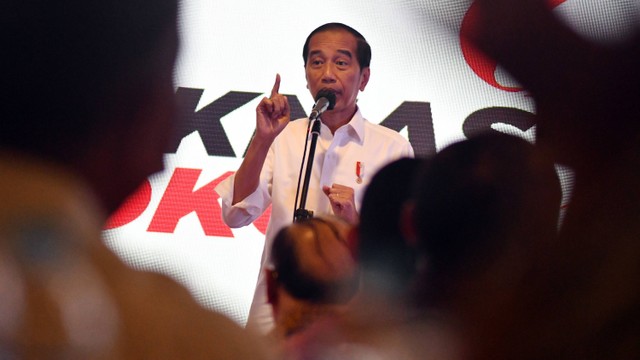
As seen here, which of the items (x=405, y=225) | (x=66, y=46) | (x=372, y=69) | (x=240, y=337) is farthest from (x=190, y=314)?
(x=372, y=69)

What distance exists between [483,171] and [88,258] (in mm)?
201

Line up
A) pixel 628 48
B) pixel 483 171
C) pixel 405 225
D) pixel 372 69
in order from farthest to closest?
pixel 372 69, pixel 405 225, pixel 483 171, pixel 628 48

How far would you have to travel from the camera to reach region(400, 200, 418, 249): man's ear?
54 cm

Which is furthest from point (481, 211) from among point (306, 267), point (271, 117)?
point (271, 117)

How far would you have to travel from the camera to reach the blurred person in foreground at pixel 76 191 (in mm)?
348

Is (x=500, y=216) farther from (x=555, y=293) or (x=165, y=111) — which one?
(x=165, y=111)

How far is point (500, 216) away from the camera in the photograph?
16.3 inches

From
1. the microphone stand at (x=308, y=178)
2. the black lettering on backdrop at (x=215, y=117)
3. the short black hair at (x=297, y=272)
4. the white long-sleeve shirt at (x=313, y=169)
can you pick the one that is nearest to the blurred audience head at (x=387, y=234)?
the short black hair at (x=297, y=272)

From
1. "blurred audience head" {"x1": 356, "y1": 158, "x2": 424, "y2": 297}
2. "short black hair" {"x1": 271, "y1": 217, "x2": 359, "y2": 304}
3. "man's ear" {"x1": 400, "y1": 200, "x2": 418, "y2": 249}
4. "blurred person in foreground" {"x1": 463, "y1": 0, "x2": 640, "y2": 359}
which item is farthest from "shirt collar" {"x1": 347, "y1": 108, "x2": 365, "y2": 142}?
"blurred person in foreground" {"x1": 463, "y1": 0, "x2": 640, "y2": 359}

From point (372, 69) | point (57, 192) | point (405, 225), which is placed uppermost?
point (57, 192)

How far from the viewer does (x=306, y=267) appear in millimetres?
1155

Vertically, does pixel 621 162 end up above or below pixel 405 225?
above

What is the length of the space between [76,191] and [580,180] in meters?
0.21

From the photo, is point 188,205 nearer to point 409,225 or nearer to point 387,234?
point 387,234
